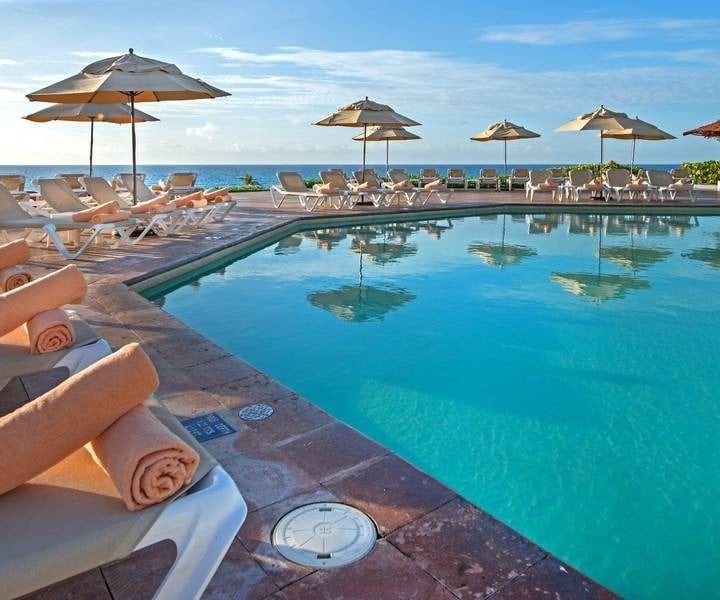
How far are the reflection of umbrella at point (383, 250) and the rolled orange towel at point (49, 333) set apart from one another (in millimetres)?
5891

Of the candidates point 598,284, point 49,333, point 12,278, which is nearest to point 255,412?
point 49,333

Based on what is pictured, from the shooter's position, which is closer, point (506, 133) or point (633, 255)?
point (633, 255)

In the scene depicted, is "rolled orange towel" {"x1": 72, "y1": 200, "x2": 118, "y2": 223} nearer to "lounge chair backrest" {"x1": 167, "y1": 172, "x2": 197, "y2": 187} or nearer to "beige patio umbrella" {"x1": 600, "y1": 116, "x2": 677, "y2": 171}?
"lounge chair backrest" {"x1": 167, "y1": 172, "x2": 197, "y2": 187}

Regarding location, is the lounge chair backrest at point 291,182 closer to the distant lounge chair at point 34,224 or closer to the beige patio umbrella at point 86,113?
the beige patio umbrella at point 86,113

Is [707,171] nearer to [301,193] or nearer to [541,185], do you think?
Answer: [541,185]

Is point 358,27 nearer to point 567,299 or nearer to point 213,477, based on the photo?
point 567,299

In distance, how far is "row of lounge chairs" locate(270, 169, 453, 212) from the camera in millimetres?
Result: 13555

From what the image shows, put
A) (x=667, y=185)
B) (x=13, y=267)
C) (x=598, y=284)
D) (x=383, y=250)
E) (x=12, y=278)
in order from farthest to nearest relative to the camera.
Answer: (x=667, y=185) < (x=383, y=250) < (x=598, y=284) < (x=13, y=267) < (x=12, y=278)

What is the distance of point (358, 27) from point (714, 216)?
10243mm

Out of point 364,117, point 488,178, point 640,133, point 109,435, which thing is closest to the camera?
point 109,435

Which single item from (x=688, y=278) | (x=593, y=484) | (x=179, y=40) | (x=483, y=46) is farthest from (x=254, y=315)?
(x=483, y=46)

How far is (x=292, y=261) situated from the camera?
329 inches

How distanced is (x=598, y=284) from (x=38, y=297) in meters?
6.02

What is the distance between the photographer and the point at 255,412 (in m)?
2.86
